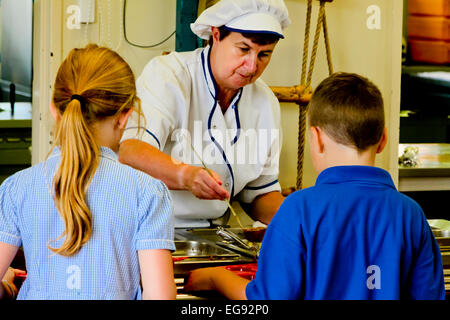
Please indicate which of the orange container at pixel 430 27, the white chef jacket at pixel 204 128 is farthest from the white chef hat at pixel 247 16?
the orange container at pixel 430 27

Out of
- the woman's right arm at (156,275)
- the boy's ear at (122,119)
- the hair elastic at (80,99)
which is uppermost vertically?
the hair elastic at (80,99)

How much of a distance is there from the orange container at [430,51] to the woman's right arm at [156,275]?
2697mm

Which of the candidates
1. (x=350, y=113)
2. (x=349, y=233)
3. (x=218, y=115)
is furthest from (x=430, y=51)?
(x=349, y=233)

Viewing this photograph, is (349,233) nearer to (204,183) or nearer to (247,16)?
(204,183)

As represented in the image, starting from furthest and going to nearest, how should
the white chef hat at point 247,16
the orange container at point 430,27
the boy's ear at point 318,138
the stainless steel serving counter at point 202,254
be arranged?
the orange container at point 430,27 → the white chef hat at point 247,16 → the stainless steel serving counter at point 202,254 → the boy's ear at point 318,138

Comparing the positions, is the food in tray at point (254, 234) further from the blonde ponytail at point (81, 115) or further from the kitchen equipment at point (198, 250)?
the blonde ponytail at point (81, 115)

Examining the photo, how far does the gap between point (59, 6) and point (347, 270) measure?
75.9 inches

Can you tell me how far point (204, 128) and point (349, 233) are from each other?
112 cm

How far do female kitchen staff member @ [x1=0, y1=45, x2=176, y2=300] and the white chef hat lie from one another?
90 centimetres

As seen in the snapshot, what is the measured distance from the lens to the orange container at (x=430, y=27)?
3.45 meters
